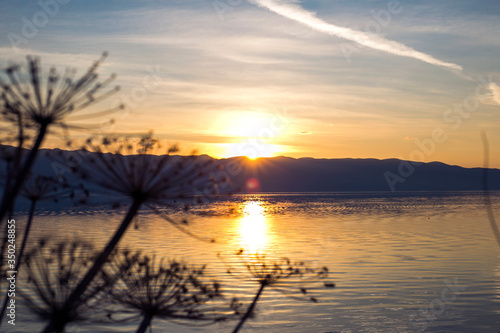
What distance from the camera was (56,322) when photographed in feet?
17.2

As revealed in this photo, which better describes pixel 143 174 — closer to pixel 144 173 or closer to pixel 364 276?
pixel 144 173

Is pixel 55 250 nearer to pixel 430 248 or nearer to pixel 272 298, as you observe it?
pixel 272 298

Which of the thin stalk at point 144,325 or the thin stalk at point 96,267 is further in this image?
the thin stalk at point 144,325

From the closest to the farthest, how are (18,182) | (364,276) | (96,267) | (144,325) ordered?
1. (18,182)
2. (96,267)
3. (144,325)
4. (364,276)

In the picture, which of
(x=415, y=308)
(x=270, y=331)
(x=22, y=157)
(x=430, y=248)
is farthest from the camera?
(x=430, y=248)

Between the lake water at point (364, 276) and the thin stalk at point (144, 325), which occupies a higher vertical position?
the thin stalk at point (144, 325)

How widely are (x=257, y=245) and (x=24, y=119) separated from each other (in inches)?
1561

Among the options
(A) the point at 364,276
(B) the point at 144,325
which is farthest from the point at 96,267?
(A) the point at 364,276

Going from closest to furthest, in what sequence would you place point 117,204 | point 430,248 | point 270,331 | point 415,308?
point 117,204 → point 270,331 → point 415,308 → point 430,248

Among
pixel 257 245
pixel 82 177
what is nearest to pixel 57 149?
pixel 82 177

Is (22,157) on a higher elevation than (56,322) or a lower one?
higher

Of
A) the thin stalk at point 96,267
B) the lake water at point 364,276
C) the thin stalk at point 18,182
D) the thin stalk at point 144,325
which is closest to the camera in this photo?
the thin stalk at point 18,182

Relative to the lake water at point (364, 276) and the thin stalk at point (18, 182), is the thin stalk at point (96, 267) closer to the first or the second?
the thin stalk at point (18, 182)

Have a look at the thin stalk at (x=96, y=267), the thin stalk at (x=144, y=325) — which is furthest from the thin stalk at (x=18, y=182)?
the thin stalk at (x=144, y=325)
